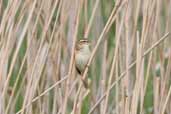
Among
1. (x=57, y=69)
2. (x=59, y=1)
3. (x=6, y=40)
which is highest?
(x=59, y=1)

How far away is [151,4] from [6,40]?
0.57 meters

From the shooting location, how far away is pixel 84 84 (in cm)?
202

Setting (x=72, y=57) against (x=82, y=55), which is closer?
(x=72, y=57)

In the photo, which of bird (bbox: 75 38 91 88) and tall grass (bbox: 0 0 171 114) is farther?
bird (bbox: 75 38 91 88)

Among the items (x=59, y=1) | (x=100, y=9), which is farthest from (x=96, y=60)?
(x=59, y=1)

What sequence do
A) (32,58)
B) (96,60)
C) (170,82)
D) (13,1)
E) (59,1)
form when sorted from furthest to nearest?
(96,60) → (170,82) → (32,58) → (59,1) → (13,1)

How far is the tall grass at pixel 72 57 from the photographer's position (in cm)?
191

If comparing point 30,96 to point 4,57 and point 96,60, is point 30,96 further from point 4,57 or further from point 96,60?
point 96,60

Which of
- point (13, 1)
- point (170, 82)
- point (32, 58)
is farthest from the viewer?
point (170, 82)

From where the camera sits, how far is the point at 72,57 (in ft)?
6.05

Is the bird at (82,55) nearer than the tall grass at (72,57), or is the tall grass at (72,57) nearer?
the tall grass at (72,57)

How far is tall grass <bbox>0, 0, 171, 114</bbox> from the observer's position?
191 cm

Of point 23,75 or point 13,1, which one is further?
point 23,75

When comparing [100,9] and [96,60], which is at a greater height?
[100,9]
